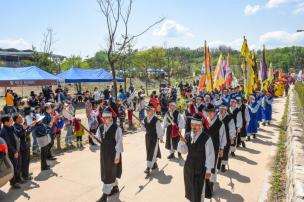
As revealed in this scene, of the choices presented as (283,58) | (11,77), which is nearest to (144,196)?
(11,77)

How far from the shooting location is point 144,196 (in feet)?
21.4

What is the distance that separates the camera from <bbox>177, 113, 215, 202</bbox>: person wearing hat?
5070mm

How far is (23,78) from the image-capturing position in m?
19.2

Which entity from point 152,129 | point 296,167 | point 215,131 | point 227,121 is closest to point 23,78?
point 152,129

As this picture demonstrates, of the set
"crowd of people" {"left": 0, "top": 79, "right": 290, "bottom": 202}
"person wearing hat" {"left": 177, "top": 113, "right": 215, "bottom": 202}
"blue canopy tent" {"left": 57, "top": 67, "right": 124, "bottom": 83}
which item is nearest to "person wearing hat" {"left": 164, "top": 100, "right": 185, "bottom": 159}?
"crowd of people" {"left": 0, "top": 79, "right": 290, "bottom": 202}

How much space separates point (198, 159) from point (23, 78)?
17.0 m

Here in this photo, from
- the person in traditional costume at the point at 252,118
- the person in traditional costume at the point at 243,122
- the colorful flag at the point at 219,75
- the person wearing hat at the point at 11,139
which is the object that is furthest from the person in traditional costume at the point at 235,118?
the person wearing hat at the point at 11,139

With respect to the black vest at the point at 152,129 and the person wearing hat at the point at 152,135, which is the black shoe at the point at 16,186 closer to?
the person wearing hat at the point at 152,135

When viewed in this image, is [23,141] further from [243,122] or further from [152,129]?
[243,122]

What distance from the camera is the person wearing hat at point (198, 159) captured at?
5070 millimetres

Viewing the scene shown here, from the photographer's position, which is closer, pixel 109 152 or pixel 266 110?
pixel 109 152

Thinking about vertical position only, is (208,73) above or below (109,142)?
above

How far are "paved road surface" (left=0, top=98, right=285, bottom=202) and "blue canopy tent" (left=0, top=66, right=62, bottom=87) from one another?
35.0ft

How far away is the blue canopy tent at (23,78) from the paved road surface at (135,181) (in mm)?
10658
